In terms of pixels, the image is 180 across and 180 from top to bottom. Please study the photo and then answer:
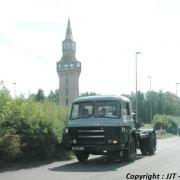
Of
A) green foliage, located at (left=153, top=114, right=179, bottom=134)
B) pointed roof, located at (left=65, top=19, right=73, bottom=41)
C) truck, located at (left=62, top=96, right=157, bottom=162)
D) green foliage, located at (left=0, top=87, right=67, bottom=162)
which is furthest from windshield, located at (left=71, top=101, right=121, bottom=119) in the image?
pointed roof, located at (left=65, top=19, right=73, bottom=41)

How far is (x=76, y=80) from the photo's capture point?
181500mm

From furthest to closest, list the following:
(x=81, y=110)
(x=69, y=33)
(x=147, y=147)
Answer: (x=69, y=33), (x=147, y=147), (x=81, y=110)

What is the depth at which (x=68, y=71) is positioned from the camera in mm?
179500

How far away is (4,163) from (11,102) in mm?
2520

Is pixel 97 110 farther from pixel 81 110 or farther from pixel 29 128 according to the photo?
pixel 29 128

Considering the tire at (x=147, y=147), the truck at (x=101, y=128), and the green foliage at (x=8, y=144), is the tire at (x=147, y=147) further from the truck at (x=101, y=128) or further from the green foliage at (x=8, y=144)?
the green foliage at (x=8, y=144)

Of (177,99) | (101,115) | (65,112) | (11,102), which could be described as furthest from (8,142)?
(177,99)

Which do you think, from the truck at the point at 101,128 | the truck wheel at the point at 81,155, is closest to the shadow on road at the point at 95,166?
the truck wheel at the point at 81,155

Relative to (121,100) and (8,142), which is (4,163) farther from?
(121,100)

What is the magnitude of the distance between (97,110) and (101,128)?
3.99ft

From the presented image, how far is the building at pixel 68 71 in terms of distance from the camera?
177500 mm

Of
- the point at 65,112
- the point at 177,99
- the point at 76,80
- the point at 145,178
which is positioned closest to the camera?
the point at 145,178

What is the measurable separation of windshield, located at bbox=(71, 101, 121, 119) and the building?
15432 centimetres

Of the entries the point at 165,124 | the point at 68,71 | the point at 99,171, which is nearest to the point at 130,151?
the point at 99,171
